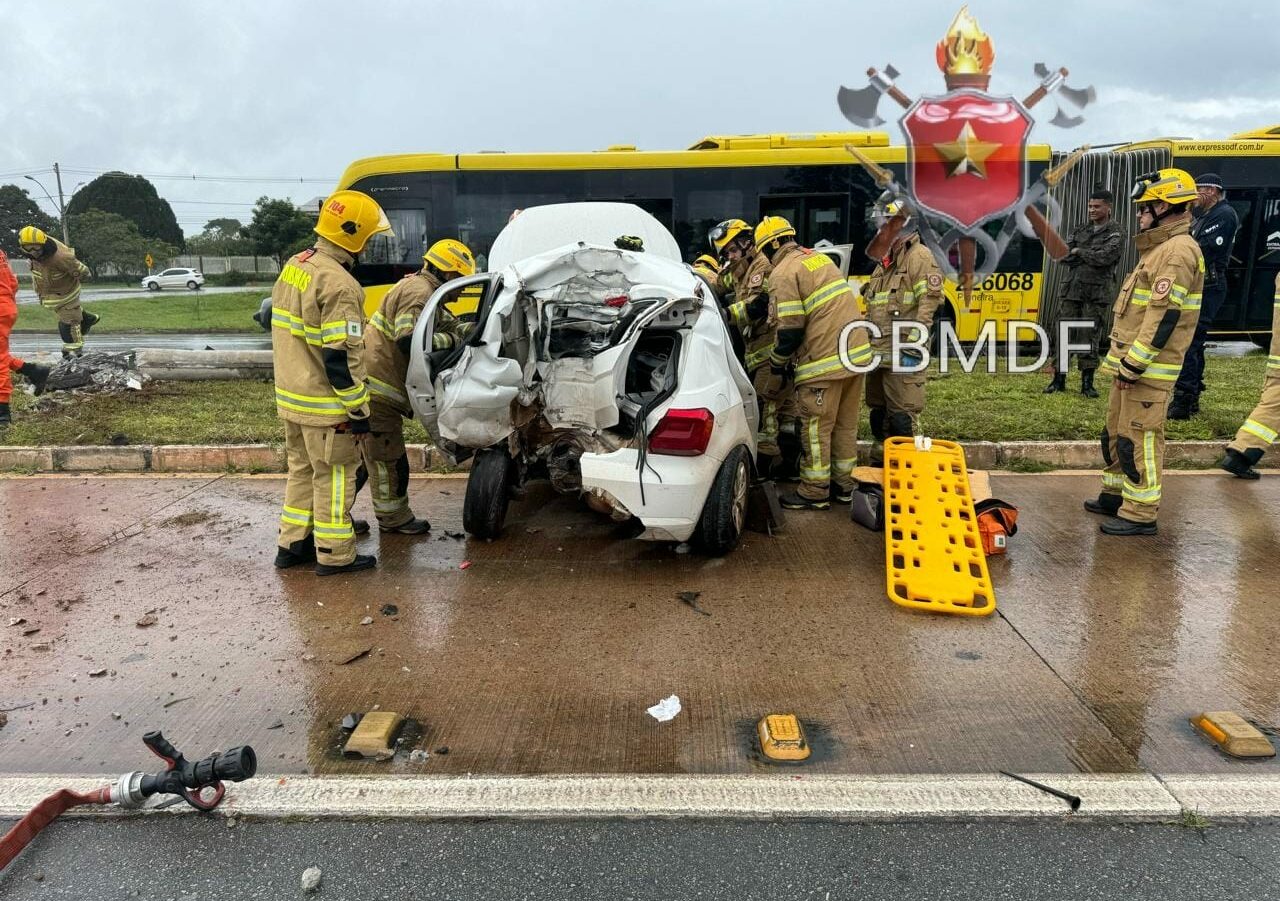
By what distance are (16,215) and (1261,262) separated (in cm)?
6801

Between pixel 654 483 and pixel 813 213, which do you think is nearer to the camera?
pixel 654 483

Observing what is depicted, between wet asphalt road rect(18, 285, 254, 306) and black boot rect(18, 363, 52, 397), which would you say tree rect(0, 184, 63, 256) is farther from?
black boot rect(18, 363, 52, 397)

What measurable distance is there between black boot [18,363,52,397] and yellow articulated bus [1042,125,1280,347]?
43.4 ft

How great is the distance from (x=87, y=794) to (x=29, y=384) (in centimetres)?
927

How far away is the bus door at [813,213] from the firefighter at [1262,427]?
21.3 feet

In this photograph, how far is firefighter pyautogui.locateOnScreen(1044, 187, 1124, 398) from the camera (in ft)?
28.3

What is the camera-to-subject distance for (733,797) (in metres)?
2.50

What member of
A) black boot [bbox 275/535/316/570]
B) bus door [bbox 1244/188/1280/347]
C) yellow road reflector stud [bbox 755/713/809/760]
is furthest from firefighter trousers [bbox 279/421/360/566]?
bus door [bbox 1244/188/1280/347]

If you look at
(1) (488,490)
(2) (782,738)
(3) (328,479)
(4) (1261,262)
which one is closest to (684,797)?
(2) (782,738)

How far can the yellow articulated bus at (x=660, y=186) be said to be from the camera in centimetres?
1172

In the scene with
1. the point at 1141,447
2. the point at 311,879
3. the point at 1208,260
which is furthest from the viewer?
the point at 1208,260

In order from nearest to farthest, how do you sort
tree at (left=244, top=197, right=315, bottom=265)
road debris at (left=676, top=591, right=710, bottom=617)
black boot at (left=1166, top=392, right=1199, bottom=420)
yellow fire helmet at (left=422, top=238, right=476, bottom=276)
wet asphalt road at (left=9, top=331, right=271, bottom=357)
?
road debris at (left=676, top=591, right=710, bottom=617) → yellow fire helmet at (left=422, top=238, right=476, bottom=276) → black boot at (left=1166, top=392, right=1199, bottom=420) → wet asphalt road at (left=9, top=331, right=271, bottom=357) → tree at (left=244, top=197, right=315, bottom=265)

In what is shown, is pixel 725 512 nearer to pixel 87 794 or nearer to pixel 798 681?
pixel 798 681

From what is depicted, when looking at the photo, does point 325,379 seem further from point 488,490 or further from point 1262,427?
point 1262,427
